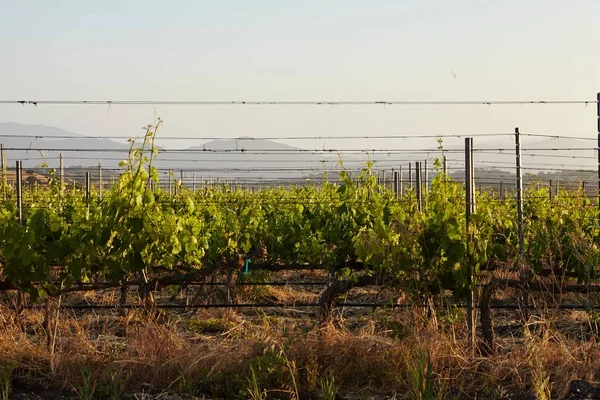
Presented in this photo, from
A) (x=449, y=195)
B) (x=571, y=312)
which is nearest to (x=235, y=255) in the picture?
(x=449, y=195)

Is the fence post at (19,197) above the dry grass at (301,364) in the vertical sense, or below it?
above

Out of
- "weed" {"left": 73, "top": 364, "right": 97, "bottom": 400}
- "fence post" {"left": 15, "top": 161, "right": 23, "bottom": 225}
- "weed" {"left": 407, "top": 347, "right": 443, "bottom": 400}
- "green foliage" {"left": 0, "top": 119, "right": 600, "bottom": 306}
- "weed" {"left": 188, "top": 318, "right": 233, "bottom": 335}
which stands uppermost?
"fence post" {"left": 15, "top": 161, "right": 23, "bottom": 225}

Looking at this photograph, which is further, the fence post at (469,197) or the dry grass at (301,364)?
the fence post at (469,197)

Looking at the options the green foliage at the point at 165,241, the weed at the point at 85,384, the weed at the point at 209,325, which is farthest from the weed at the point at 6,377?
the weed at the point at 209,325

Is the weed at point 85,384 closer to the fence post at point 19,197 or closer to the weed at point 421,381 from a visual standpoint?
the fence post at point 19,197

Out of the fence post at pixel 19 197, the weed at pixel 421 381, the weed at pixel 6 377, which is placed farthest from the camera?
the fence post at pixel 19 197

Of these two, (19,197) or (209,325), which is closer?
(19,197)

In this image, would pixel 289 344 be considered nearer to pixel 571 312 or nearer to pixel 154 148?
pixel 154 148

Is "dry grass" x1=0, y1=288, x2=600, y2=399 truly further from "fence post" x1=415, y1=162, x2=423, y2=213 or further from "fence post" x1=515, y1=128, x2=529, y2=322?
"fence post" x1=415, y1=162, x2=423, y2=213

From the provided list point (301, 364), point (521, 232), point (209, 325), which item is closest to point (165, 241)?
point (209, 325)

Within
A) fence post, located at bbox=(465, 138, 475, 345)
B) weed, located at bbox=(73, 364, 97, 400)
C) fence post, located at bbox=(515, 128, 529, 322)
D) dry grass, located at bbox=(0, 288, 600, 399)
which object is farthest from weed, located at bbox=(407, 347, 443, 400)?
weed, located at bbox=(73, 364, 97, 400)

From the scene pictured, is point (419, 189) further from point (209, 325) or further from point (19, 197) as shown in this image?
point (19, 197)

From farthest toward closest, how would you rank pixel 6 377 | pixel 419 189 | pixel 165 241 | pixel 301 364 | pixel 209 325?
pixel 209 325, pixel 419 189, pixel 165 241, pixel 301 364, pixel 6 377

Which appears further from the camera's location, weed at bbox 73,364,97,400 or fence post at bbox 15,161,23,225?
fence post at bbox 15,161,23,225
